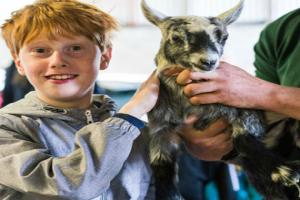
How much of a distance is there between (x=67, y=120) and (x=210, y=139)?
1.02ft

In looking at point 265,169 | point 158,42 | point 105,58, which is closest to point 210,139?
point 265,169

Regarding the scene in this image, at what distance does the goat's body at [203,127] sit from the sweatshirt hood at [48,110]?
4.7 inches

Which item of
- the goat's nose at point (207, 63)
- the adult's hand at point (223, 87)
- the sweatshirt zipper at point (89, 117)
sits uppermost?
the goat's nose at point (207, 63)

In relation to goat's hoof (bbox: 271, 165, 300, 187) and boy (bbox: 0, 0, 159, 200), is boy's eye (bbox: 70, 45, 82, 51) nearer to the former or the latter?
boy (bbox: 0, 0, 159, 200)

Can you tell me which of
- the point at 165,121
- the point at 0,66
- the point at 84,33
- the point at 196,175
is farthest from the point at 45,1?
the point at 0,66

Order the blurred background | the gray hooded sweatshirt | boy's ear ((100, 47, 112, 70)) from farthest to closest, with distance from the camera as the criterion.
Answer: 1. the blurred background
2. boy's ear ((100, 47, 112, 70))
3. the gray hooded sweatshirt

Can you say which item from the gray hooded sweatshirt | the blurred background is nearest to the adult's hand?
the gray hooded sweatshirt

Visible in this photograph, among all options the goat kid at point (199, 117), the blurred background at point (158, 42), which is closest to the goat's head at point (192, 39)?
the goat kid at point (199, 117)

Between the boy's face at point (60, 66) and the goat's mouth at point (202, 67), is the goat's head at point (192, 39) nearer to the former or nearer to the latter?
the goat's mouth at point (202, 67)

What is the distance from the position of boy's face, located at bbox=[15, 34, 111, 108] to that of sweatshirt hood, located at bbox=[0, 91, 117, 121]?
0.02 metres

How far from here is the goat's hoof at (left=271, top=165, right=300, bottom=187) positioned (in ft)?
2.82

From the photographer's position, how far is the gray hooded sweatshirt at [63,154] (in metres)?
0.83

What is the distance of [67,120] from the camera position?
990mm

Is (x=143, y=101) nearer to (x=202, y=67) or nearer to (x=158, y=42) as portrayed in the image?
(x=202, y=67)
